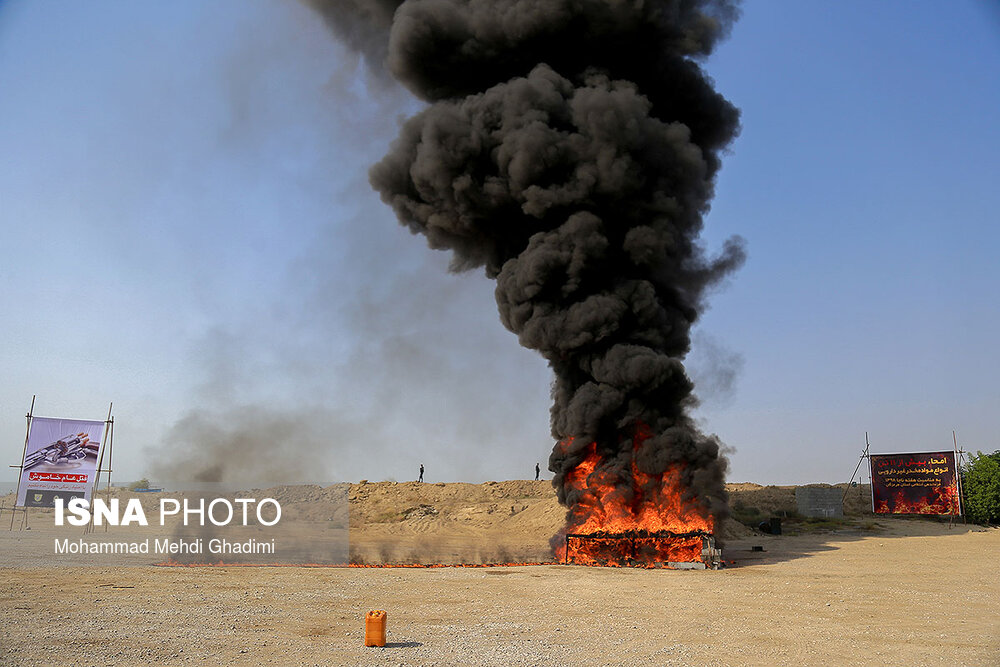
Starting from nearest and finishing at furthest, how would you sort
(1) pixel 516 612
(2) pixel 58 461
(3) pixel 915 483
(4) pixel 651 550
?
(1) pixel 516 612
(4) pixel 651 550
(2) pixel 58 461
(3) pixel 915 483

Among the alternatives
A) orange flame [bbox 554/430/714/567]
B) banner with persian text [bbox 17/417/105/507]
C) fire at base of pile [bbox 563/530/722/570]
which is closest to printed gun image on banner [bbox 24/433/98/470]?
banner with persian text [bbox 17/417/105/507]

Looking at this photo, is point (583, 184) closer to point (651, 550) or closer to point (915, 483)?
point (651, 550)

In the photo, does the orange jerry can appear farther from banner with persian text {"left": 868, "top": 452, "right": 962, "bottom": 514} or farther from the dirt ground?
banner with persian text {"left": 868, "top": 452, "right": 962, "bottom": 514}

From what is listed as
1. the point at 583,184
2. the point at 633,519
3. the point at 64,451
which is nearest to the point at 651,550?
the point at 633,519

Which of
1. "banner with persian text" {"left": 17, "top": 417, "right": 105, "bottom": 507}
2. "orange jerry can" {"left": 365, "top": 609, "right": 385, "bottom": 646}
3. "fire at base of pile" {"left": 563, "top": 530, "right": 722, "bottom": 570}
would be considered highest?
"banner with persian text" {"left": 17, "top": 417, "right": 105, "bottom": 507}

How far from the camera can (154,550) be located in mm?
24656

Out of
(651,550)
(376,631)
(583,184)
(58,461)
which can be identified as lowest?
(651,550)

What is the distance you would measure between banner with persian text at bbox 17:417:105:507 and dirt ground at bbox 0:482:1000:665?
1.89 m

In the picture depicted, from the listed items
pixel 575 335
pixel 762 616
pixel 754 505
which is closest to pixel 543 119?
pixel 575 335

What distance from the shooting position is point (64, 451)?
83.8 feet

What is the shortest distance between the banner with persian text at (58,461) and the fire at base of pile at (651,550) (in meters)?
17.2

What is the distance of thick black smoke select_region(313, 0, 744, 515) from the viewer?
2411cm

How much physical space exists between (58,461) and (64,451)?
0.38 m

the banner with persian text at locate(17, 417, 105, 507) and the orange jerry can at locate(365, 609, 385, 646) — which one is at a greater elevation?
the banner with persian text at locate(17, 417, 105, 507)
